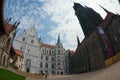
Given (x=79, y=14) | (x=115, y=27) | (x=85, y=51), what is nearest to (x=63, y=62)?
(x=85, y=51)

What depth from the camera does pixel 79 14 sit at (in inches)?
2111

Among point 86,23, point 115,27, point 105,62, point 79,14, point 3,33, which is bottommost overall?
point 105,62

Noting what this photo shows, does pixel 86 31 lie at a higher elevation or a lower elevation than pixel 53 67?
higher

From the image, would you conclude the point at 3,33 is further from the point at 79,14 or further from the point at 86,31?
the point at 79,14

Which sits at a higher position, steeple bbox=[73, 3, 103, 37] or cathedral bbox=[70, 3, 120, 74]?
steeple bbox=[73, 3, 103, 37]

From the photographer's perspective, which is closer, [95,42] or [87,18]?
[95,42]

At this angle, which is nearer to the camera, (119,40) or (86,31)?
(119,40)

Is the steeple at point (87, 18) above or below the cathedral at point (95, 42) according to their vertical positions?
above

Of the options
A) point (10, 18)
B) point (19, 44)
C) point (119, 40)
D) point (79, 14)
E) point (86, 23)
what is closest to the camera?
point (10, 18)

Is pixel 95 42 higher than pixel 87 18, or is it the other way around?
pixel 87 18

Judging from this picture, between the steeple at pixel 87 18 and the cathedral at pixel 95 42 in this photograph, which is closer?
the cathedral at pixel 95 42

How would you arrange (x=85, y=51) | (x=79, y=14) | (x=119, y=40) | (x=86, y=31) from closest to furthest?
1. (x=119, y=40)
2. (x=85, y=51)
3. (x=86, y=31)
4. (x=79, y=14)

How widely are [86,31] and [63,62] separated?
41.8 ft

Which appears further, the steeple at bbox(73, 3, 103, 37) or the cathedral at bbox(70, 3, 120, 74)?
the steeple at bbox(73, 3, 103, 37)
